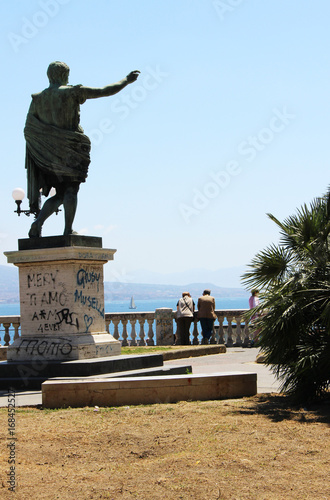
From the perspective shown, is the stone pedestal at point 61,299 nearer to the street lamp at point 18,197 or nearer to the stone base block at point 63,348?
the stone base block at point 63,348

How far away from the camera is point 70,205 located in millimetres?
11562

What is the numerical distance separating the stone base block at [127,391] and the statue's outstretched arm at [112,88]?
471cm

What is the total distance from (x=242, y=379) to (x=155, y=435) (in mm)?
2599

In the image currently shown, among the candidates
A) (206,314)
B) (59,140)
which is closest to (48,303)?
(59,140)

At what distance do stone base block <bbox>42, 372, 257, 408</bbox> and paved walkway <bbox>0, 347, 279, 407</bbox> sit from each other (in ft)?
1.88

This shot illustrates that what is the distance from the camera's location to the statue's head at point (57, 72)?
1167cm

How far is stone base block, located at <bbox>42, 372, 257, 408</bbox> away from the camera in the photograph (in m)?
8.93

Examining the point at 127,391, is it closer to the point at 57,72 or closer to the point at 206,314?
the point at 57,72

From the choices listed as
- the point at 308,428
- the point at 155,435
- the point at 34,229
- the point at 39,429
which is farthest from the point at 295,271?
the point at 34,229

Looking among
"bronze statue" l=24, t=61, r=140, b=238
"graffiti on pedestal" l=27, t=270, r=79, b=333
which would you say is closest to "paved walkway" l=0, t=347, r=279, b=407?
"graffiti on pedestal" l=27, t=270, r=79, b=333

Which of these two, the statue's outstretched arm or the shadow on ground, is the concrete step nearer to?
the shadow on ground

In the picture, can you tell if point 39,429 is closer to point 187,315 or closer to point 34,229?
point 34,229

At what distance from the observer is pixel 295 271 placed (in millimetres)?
8859

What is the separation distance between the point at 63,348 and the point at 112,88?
414 cm
